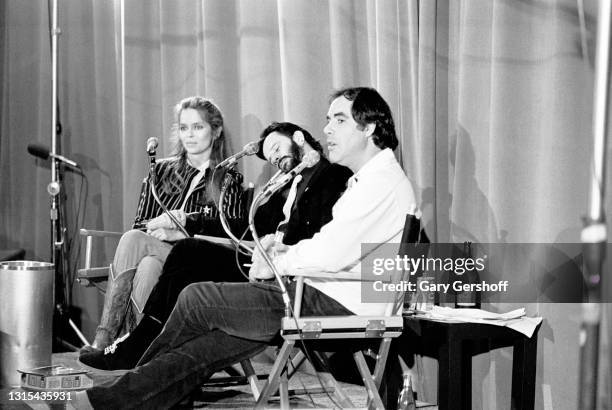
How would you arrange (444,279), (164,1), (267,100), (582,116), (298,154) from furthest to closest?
(164,1) → (267,100) → (298,154) → (444,279) → (582,116)

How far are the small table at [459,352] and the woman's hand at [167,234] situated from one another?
3.69 feet

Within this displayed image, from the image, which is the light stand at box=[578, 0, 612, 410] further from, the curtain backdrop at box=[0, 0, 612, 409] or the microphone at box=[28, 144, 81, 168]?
the microphone at box=[28, 144, 81, 168]

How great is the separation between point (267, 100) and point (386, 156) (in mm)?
1490

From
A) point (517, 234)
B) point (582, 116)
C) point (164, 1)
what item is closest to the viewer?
point (582, 116)

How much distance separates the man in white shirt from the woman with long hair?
2.72ft

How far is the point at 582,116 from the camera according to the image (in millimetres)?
2527

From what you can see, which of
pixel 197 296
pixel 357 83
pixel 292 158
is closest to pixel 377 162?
pixel 197 296

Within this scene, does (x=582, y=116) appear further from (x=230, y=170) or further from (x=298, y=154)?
(x=230, y=170)

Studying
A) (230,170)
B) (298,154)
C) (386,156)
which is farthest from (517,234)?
(230,170)

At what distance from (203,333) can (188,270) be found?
0.56 m

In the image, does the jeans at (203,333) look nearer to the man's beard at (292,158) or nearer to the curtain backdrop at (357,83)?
the curtain backdrop at (357,83)

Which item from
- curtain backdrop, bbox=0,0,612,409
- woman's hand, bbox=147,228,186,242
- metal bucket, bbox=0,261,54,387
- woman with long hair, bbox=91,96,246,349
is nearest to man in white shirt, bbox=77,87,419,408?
curtain backdrop, bbox=0,0,612,409

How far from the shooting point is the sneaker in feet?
8.99

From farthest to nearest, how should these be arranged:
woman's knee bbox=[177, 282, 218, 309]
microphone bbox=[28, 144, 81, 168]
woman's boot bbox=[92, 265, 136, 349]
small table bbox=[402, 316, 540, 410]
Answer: microphone bbox=[28, 144, 81, 168] → woman's boot bbox=[92, 265, 136, 349] → small table bbox=[402, 316, 540, 410] → woman's knee bbox=[177, 282, 218, 309]
